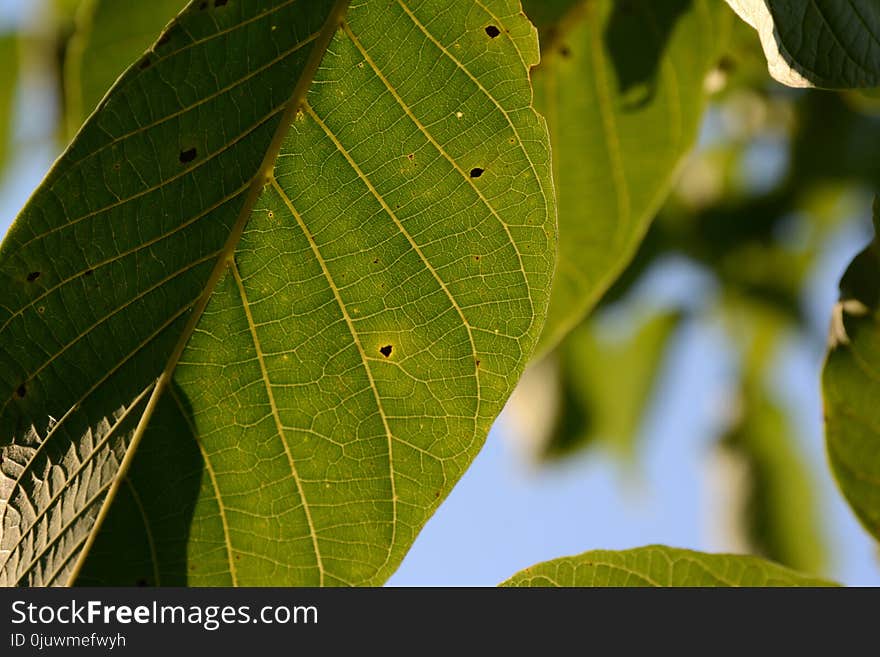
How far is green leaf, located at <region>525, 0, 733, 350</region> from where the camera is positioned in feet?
4.15

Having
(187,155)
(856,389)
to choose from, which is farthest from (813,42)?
(187,155)

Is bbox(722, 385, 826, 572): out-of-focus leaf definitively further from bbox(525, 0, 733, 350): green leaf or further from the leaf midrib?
the leaf midrib

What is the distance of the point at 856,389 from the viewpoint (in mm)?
1055

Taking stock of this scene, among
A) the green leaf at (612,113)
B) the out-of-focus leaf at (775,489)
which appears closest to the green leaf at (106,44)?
the green leaf at (612,113)

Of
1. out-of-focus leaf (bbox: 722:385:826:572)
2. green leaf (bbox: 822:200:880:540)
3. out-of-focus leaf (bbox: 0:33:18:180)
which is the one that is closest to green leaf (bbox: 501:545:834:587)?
green leaf (bbox: 822:200:880:540)

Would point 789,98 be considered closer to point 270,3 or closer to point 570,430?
point 570,430

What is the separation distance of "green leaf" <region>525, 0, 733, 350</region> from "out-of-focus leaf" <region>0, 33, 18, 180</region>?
143 cm

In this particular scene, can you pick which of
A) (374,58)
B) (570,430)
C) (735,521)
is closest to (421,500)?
(374,58)

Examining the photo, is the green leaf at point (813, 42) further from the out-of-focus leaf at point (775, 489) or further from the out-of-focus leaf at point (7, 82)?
the out-of-focus leaf at point (7, 82)

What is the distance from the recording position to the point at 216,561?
2.91 ft

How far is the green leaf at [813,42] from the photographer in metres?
0.81

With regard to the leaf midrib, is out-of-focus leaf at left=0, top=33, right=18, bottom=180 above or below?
above

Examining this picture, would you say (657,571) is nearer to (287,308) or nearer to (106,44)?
(287,308)

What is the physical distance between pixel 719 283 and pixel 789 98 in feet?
1.30
